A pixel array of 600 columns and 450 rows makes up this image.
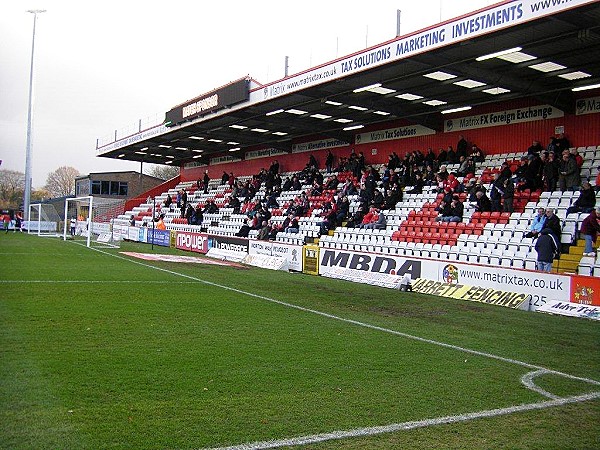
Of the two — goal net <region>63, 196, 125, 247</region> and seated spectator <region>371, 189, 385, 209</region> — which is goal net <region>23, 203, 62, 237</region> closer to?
goal net <region>63, 196, 125, 247</region>

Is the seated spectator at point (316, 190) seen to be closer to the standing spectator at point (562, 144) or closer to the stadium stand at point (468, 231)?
the stadium stand at point (468, 231)

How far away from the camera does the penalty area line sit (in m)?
4.40

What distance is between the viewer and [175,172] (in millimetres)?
89812

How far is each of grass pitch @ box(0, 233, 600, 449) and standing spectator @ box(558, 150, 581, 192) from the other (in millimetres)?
6633

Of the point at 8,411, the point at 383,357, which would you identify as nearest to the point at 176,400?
the point at 8,411

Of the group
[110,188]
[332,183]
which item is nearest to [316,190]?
[332,183]

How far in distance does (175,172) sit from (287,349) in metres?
84.9

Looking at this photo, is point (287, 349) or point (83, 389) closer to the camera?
point (83, 389)

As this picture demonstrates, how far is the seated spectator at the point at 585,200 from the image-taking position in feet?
51.3

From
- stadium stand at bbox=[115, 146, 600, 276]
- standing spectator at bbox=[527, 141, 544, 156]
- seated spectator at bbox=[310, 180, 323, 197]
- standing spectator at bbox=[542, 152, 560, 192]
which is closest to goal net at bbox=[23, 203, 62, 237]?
stadium stand at bbox=[115, 146, 600, 276]

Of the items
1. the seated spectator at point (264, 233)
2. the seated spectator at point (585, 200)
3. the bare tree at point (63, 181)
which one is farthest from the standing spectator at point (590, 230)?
the bare tree at point (63, 181)

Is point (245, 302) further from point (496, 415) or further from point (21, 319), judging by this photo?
point (496, 415)

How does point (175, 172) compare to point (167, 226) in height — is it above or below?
above

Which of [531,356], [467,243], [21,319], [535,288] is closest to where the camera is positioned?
[531,356]
